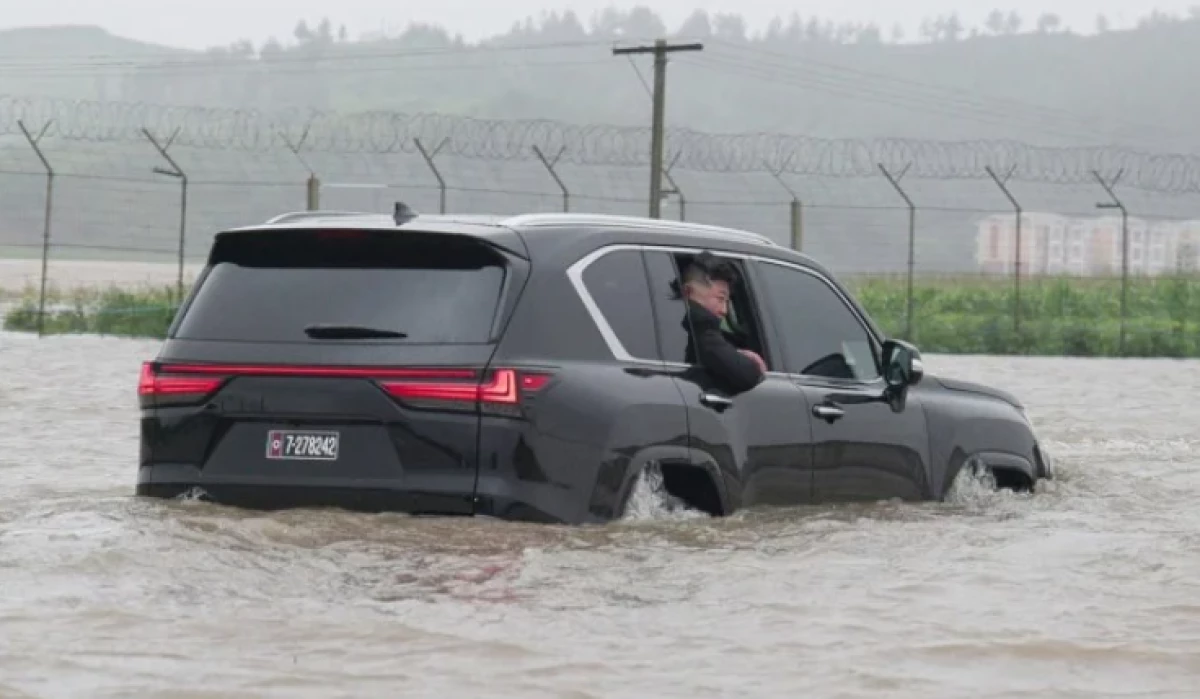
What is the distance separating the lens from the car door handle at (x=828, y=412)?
1046 cm

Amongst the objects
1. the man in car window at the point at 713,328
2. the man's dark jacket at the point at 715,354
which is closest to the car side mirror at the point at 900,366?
the man in car window at the point at 713,328

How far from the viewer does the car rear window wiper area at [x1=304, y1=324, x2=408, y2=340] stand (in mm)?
9039

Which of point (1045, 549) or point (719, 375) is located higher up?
point (719, 375)

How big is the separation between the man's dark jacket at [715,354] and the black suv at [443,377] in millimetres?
45

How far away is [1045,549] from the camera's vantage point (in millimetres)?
10258

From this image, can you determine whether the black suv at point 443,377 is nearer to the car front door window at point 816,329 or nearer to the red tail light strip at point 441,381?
the red tail light strip at point 441,381

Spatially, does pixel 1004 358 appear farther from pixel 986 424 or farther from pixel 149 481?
pixel 149 481

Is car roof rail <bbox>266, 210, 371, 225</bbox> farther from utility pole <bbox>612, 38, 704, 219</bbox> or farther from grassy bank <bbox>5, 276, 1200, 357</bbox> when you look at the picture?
grassy bank <bbox>5, 276, 1200, 357</bbox>

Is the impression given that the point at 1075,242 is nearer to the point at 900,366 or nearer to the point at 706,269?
the point at 900,366

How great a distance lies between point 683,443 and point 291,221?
1621 millimetres

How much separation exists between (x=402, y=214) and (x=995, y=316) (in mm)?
32295

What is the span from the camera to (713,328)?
986cm

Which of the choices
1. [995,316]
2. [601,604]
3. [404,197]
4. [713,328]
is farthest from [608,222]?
[404,197]

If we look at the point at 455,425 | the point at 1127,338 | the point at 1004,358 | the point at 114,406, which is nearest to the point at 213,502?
the point at 455,425
